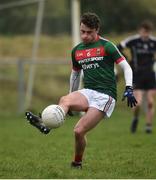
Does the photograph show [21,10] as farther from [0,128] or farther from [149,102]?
[149,102]

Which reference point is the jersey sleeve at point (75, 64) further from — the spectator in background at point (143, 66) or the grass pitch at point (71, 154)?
the spectator in background at point (143, 66)

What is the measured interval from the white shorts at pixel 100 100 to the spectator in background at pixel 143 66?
5.96 m

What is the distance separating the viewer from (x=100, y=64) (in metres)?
8.26

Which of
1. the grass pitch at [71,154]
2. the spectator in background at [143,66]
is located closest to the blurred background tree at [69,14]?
the grass pitch at [71,154]

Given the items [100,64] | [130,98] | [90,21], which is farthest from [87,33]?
[130,98]

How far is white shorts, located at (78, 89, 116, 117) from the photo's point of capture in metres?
8.12

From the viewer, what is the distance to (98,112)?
8125 mm

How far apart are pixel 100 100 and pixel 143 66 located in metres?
6.62

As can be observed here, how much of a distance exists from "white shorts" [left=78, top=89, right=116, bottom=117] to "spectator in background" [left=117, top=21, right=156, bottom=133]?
235 inches

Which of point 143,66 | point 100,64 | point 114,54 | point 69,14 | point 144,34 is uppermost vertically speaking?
point 69,14

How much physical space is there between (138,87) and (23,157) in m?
5.31

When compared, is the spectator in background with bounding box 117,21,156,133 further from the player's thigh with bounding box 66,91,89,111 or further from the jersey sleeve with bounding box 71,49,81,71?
the player's thigh with bounding box 66,91,89,111

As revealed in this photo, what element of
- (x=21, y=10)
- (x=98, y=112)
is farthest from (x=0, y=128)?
(x=21, y=10)

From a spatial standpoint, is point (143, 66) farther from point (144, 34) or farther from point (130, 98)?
point (130, 98)
